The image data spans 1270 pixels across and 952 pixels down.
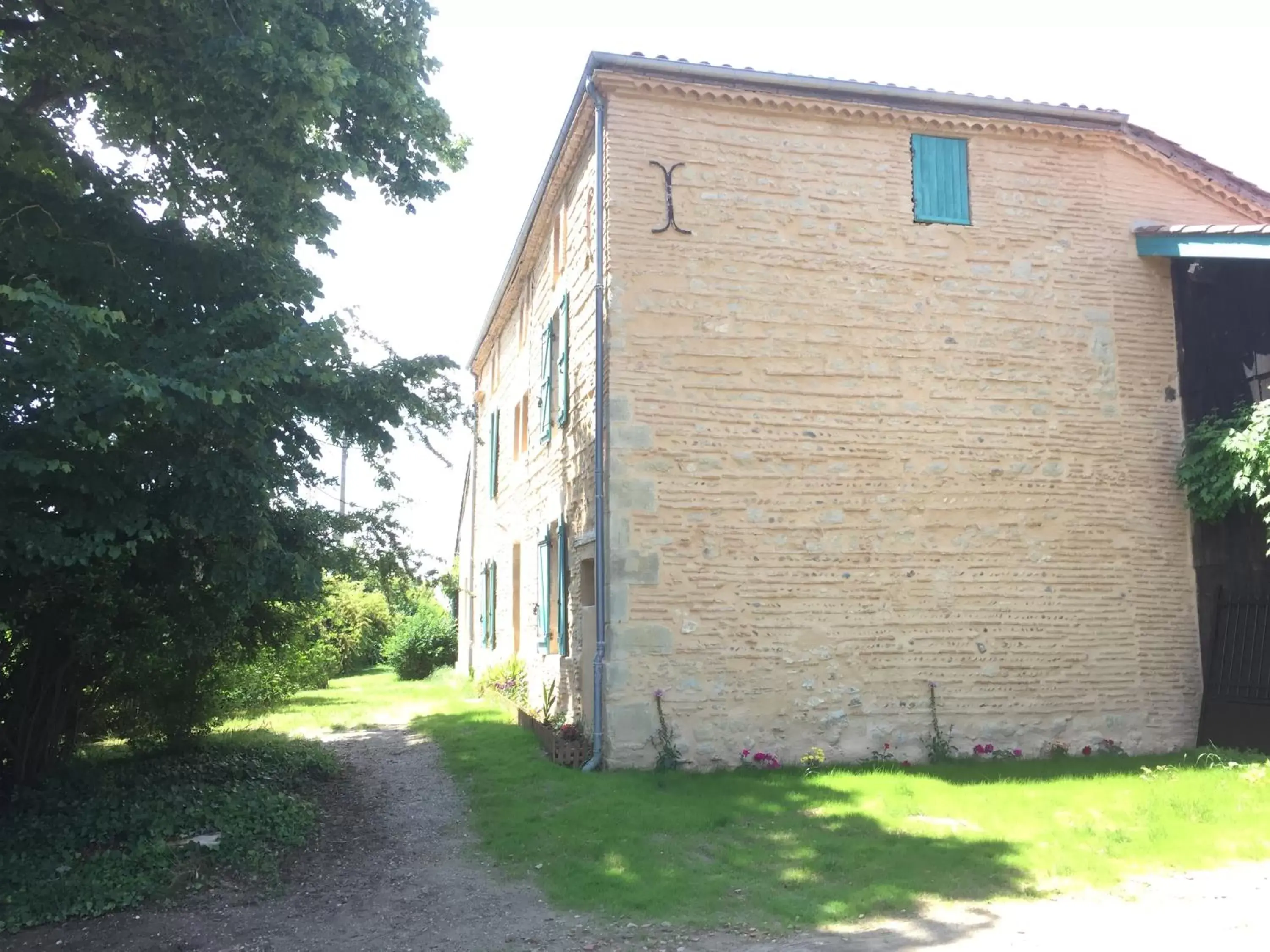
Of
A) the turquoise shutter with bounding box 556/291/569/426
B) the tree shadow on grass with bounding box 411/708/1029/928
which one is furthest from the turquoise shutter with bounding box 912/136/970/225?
the tree shadow on grass with bounding box 411/708/1029/928

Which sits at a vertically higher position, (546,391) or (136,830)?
(546,391)

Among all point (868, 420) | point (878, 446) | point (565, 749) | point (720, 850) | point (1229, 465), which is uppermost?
point (868, 420)

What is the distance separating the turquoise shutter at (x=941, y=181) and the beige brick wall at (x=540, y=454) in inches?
135

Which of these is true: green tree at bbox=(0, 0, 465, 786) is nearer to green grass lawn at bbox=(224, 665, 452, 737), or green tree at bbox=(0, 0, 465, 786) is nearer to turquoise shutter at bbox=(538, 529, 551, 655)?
turquoise shutter at bbox=(538, 529, 551, 655)

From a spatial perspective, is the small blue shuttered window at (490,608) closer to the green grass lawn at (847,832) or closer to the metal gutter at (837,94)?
the green grass lawn at (847,832)

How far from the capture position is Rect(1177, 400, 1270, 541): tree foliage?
943 cm

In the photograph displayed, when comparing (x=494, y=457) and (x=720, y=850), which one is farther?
(x=494, y=457)

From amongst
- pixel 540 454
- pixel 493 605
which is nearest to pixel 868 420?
pixel 540 454

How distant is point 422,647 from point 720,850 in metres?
17.9

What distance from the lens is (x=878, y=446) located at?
9922 millimetres

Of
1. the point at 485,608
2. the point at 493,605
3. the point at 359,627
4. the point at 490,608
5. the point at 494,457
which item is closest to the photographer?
the point at 493,605

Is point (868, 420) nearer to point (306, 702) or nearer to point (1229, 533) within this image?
point (1229, 533)

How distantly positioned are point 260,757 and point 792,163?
830 centimetres

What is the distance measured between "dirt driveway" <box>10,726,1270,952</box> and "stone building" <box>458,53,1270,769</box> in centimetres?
268
